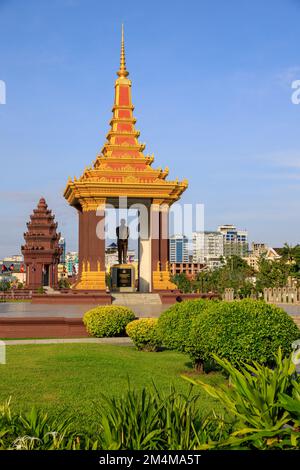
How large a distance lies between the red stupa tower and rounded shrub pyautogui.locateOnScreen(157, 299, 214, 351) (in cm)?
5367

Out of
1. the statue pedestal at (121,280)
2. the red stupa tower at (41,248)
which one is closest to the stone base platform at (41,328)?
the statue pedestal at (121,280)

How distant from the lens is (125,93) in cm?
4194

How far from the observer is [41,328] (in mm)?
21328

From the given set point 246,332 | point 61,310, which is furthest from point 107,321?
point 61,310

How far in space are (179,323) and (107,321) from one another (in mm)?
6489

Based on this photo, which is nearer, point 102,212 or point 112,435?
point 112,435

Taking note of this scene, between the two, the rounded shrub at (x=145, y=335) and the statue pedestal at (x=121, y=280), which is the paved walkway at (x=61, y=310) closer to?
the statue pedestal at (x=121, y=280)

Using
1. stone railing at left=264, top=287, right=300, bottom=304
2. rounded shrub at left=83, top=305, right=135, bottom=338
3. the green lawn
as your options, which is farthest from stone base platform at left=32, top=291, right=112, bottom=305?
the green lawn

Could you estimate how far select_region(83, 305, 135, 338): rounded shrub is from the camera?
802 inches

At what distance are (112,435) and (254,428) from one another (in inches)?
50.7

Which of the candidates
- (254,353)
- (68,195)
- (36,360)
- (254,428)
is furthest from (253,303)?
(68,195)

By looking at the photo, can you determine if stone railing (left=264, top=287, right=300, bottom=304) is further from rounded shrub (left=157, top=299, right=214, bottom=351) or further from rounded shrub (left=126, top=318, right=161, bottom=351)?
rounded shrub (left=157, top=299, right=214, bottom=351)
